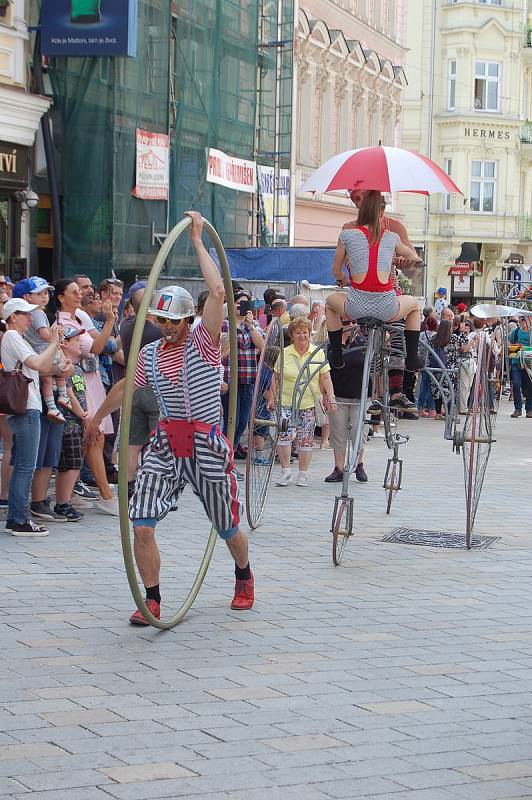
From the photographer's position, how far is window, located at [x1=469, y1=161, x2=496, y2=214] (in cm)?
5475

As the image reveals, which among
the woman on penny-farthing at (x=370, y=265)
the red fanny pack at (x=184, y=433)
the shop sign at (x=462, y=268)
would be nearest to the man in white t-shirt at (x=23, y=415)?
the woman on penny-farthing at (x=370, y=265)

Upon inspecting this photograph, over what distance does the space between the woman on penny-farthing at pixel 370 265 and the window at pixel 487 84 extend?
46738 mm

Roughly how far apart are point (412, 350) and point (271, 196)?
62.0ft

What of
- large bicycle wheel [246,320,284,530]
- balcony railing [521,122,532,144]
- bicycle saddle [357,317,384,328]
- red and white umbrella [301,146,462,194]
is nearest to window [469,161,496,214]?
balcony railing [521,122,532,144]

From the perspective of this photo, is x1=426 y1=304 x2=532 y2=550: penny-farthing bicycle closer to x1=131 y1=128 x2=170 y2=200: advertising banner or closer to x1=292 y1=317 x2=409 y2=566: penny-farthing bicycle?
x1=292 y1=317 x2=409 y2=566: penny-farthing bicycle

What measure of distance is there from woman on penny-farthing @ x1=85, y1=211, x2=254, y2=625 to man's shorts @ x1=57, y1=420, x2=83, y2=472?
360 centimetres

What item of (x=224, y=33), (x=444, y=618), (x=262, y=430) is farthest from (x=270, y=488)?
(x=224, y=33)

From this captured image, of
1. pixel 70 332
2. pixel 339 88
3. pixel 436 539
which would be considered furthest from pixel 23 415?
pixel 339 88

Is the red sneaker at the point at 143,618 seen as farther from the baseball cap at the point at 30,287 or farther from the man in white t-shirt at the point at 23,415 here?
the baseball cap at the point at 30,287

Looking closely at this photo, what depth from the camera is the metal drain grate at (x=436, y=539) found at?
1100 centimetres

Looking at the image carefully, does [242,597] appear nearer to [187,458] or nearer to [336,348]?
[187,458]

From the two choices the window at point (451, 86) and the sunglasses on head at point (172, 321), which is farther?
the window at point (451, 86)

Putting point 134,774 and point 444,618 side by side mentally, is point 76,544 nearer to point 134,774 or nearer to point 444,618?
point 444,618

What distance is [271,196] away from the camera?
94.6 feet
